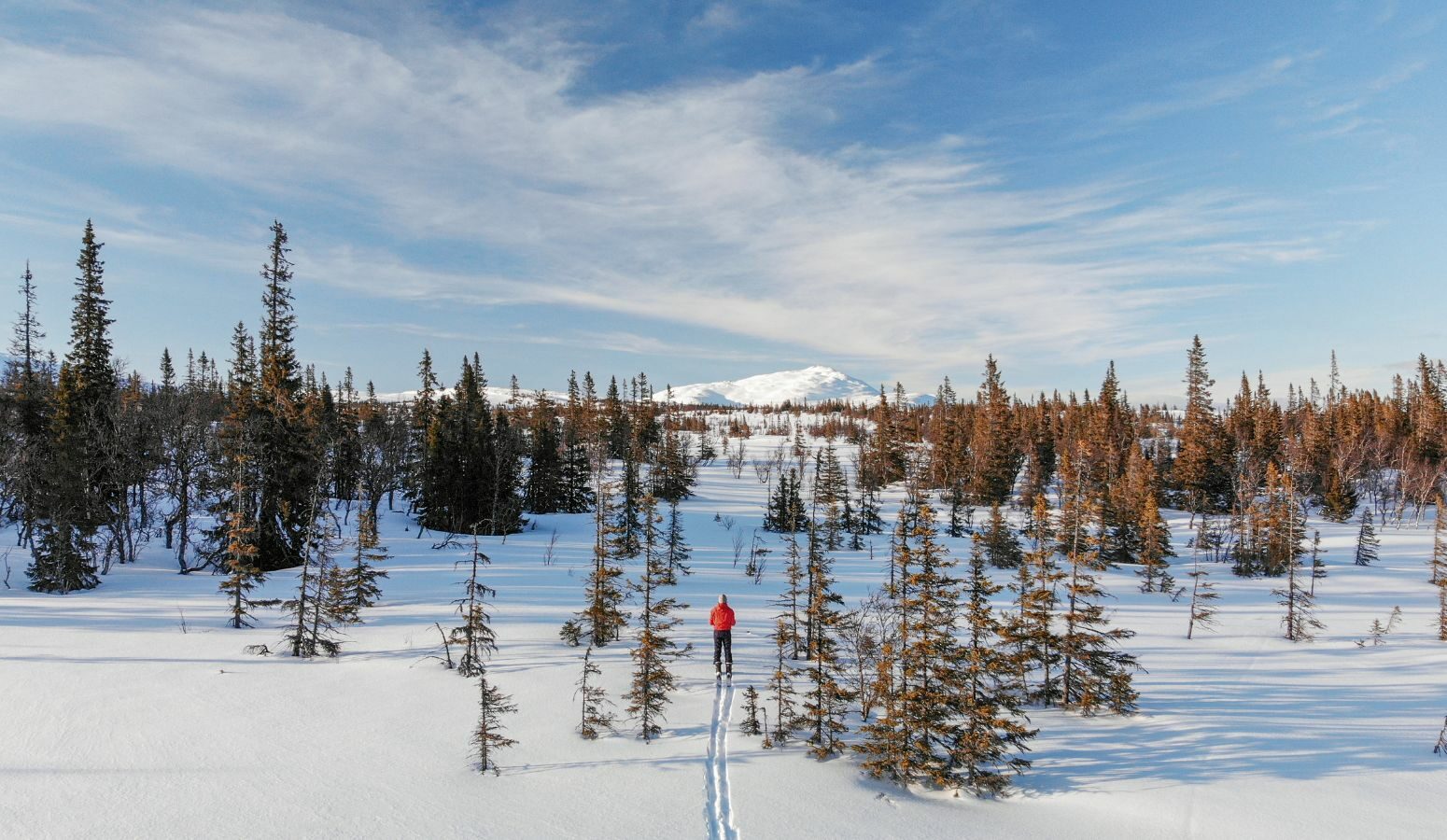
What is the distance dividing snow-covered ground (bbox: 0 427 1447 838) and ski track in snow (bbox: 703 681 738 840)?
0.06 metres

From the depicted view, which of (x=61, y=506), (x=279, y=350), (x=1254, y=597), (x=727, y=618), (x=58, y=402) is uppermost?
(x=279, y=350)

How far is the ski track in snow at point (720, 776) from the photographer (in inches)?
394

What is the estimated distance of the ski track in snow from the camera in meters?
10.0

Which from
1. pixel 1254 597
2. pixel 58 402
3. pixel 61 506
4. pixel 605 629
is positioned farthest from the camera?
pixel 1254 597

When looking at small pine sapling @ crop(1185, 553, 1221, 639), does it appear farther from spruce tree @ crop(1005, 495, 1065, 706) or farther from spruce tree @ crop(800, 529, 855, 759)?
spruce tree @ crop(800, 529, 855, 759)

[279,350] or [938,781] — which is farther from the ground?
[279,350]

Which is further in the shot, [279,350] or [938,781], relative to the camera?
[279,350]

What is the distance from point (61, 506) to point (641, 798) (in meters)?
26.4

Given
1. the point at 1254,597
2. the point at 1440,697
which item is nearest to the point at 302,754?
the point at 1440,697

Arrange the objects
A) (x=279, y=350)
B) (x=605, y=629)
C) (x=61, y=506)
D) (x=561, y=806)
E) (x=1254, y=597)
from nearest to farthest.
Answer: (x=561, y=806) → (x=605, y=629) → (x=61, y=506) → (x=279, y=350) → (x=1254, y=597)

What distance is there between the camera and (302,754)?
11078 mm

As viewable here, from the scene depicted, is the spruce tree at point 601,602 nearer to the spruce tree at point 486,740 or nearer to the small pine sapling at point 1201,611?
the spruce tree at point 486,740

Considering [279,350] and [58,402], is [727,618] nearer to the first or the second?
[279,350]

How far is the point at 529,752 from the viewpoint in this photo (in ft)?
40.1
